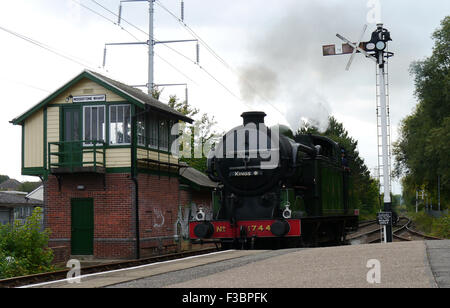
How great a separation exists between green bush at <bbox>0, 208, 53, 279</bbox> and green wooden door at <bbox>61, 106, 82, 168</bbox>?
3.85m

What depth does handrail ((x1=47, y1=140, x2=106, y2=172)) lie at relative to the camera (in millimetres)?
19219

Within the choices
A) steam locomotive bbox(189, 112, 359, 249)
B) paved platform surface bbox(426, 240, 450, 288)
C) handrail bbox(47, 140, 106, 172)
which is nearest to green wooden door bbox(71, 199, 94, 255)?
handrail bbox(47, 140, 106, 172)

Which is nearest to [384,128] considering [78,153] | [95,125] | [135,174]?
[135,174]

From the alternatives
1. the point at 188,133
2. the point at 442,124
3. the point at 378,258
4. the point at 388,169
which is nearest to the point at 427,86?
the point at 442,124

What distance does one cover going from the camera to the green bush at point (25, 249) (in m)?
14.6

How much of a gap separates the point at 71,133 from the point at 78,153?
0.82 meters

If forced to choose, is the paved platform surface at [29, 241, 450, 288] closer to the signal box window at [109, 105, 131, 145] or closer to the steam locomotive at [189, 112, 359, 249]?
the steam locomotive at [189, 112, 359, 249]

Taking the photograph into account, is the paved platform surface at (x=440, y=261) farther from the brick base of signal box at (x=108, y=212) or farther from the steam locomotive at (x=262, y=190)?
the brick base of signal box at (x=108, y=212)

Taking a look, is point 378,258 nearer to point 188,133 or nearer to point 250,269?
point 250,269

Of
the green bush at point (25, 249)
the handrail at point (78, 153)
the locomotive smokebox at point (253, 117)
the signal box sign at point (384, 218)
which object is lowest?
the green bush at point (25, 249)

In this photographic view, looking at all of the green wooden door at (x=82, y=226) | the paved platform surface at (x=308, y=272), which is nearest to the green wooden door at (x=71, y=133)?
the green wooden door at (x=82, y=226)

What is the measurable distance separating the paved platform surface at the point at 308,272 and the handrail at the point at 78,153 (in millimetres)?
7633
